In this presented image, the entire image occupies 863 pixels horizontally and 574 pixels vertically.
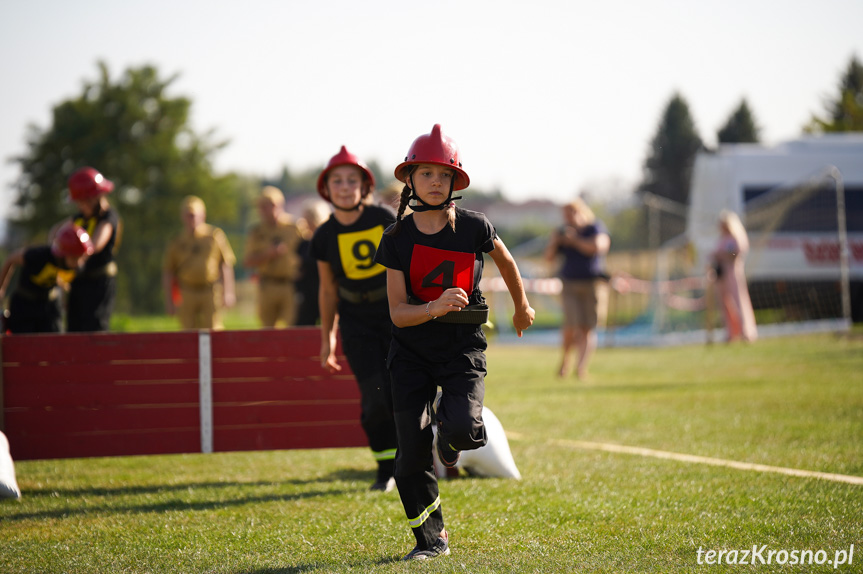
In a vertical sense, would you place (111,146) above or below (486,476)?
above

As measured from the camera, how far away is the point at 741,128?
74125 mm

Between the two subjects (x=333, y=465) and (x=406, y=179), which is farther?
(x=333, y=465)

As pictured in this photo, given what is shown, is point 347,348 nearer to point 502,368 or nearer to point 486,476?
point 486,476

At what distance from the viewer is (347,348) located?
581cm

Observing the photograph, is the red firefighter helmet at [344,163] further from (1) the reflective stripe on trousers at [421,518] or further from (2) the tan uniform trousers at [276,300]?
(2) the tan uniform trousers at [276,300]

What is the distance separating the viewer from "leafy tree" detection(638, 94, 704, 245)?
81625 mm

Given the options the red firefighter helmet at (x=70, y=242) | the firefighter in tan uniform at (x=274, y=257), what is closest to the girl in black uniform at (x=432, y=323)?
the red firefighter helmet at (x=70, y=242)

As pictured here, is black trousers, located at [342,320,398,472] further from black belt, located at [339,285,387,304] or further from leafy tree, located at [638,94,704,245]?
leafy tree, located at [638,94,704,245]

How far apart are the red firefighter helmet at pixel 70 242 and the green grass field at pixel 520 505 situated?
5.60 ft

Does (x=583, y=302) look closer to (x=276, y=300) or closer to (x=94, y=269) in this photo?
(x=276, y=300)

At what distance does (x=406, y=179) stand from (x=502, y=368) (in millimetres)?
10908

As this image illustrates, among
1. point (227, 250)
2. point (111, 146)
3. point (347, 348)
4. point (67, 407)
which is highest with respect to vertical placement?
point (111, 146)

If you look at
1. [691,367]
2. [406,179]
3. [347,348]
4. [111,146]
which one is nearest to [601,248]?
[691,367]

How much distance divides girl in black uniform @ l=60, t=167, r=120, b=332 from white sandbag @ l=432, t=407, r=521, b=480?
3579 mm
